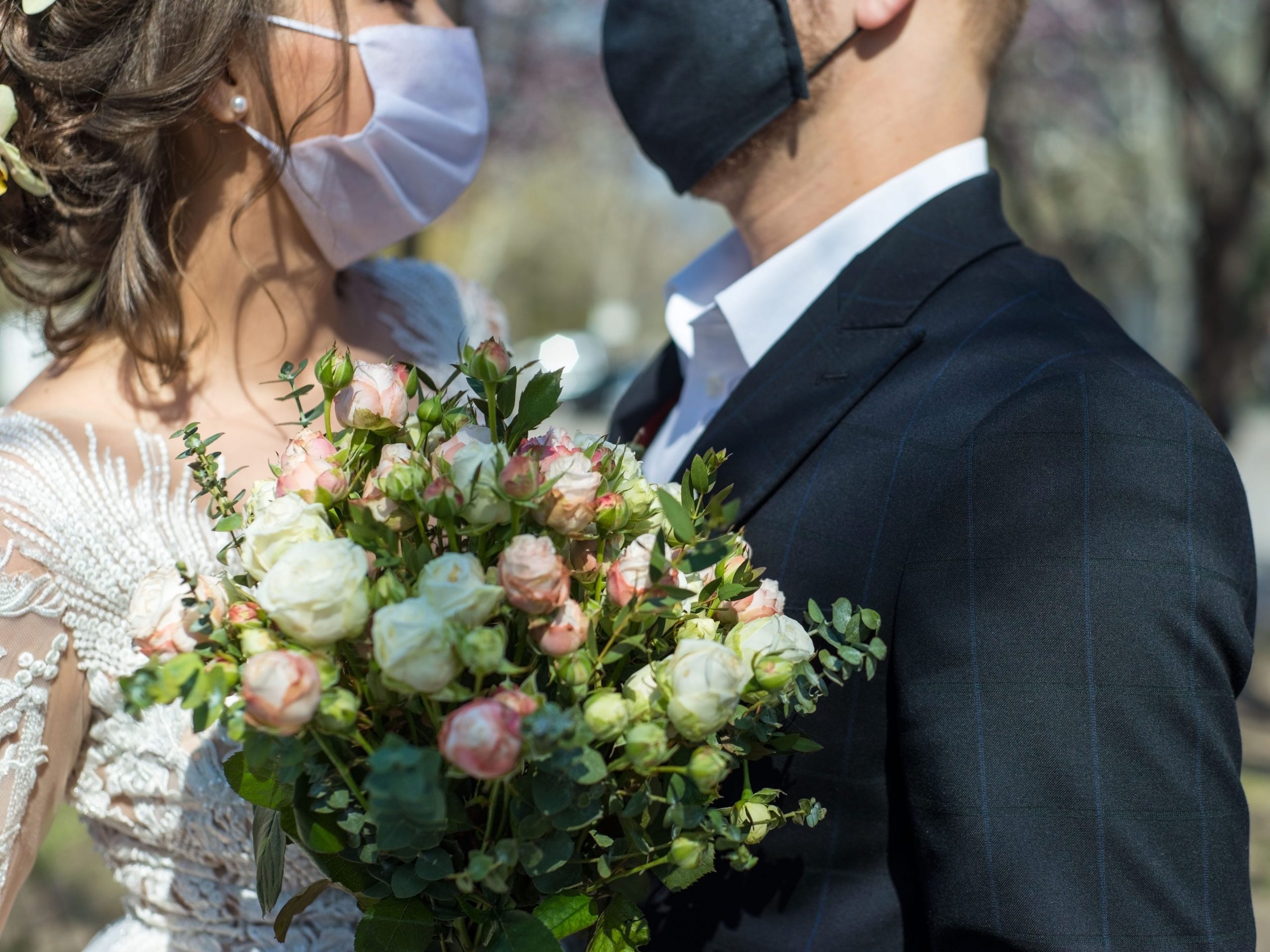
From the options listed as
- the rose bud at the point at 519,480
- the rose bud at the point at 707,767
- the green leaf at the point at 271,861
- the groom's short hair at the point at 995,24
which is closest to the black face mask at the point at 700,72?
the groom's short hair at the point at 995,24

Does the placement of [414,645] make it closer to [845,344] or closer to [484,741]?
[484,741]

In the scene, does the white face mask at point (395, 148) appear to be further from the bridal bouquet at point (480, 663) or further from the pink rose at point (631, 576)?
the pink rose at point (631, 576)

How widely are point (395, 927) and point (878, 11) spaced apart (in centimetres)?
174

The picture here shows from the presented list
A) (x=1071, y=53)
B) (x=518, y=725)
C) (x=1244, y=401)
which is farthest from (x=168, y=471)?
(x=1244, y=401)

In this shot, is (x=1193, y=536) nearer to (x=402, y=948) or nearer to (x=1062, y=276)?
(x=1062, y=276)

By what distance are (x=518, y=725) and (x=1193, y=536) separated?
939 millimetres

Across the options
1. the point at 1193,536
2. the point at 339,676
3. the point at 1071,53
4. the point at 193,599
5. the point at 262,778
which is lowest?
the point at 1071,53

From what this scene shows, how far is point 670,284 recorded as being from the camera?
247 centimetres

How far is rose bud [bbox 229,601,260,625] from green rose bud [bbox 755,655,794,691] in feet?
1.70

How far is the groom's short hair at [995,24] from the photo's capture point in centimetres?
204

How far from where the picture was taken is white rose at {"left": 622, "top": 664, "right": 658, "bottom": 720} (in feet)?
3.62

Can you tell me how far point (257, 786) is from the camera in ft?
4.04

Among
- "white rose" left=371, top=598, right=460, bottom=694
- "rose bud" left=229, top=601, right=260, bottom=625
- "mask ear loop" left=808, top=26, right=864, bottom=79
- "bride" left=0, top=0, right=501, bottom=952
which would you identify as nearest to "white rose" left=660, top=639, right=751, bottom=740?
"white rose" left=371, top=598, right=460, bottom=694

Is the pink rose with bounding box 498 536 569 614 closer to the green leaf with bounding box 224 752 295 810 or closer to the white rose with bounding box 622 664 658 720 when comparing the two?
the white rose with bounding box 622 664 658 720
